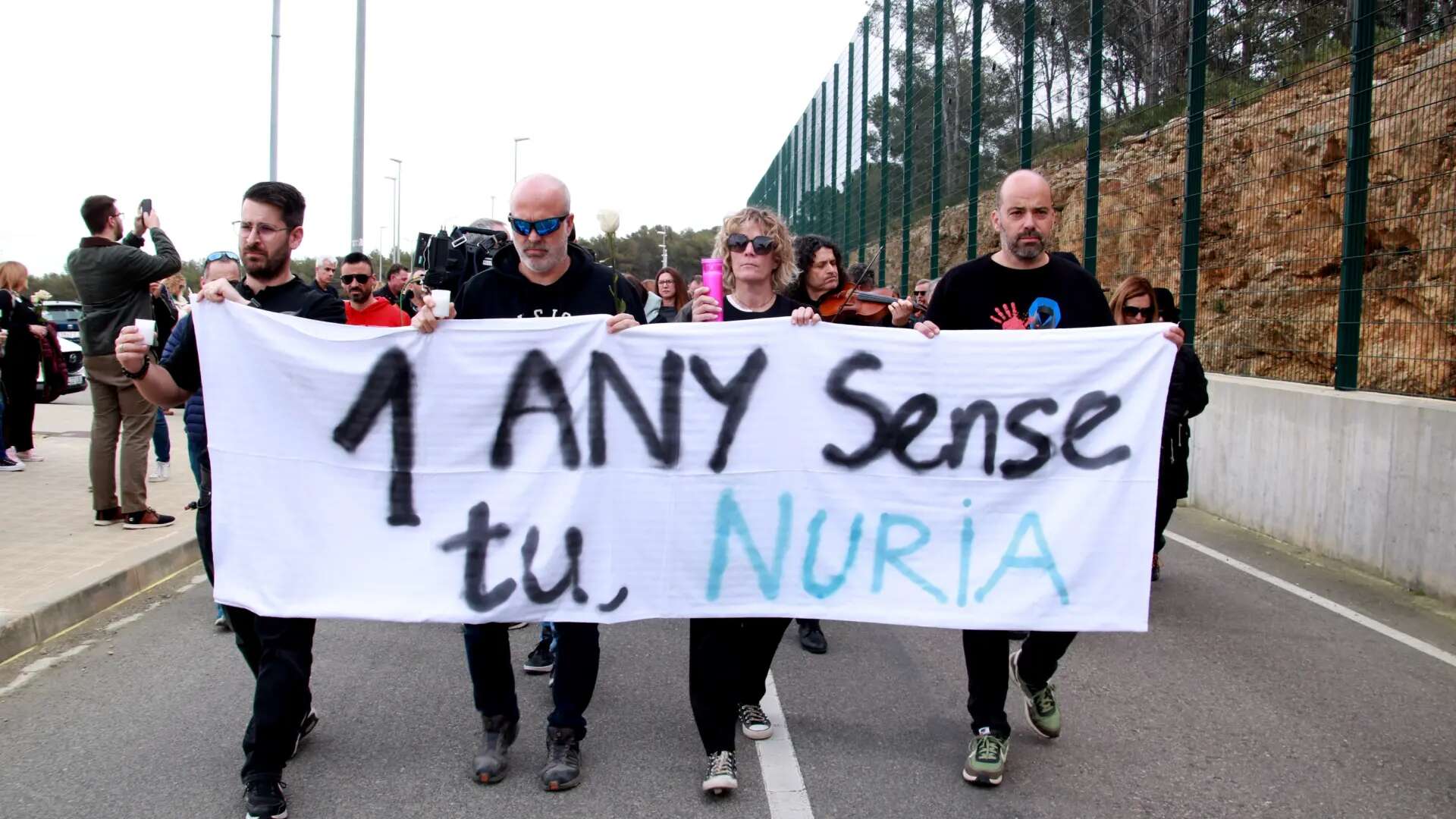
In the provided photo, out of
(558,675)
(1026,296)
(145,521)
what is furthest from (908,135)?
(558,675)

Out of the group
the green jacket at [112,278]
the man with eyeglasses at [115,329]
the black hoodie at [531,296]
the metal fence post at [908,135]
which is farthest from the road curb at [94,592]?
the metal fence post at [908,135]

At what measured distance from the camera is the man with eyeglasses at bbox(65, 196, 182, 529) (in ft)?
24.8

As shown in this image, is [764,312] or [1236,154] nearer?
[764,312]

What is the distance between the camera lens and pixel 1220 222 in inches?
489

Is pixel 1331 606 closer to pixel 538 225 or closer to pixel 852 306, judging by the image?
pixel 852 306

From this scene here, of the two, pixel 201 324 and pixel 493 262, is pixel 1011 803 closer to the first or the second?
pixel 493 262

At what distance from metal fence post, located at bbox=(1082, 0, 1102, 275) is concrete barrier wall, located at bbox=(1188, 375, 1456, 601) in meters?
2.38

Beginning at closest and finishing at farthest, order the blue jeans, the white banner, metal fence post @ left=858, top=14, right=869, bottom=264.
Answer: the white banner < the blue jeans < metal fence post @ left=858, top=14, right=869, bottom=264

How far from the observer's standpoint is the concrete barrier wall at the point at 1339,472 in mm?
6469

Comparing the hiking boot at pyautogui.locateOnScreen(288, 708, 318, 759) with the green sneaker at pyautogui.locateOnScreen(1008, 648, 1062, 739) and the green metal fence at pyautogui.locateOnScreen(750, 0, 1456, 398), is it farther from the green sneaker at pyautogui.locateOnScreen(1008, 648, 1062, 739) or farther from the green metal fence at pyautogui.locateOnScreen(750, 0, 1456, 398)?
the green metal fence at pyautogui.locateOnScreen(750, 0, 1456, 398)

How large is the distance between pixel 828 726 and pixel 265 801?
2001mm

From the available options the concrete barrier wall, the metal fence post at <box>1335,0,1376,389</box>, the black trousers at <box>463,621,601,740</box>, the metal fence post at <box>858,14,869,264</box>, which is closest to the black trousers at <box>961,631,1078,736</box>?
the black trousers at <box>463,621,601,740</box>

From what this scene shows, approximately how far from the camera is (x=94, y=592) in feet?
20.5

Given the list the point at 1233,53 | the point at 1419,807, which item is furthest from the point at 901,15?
the point at 1419,807
